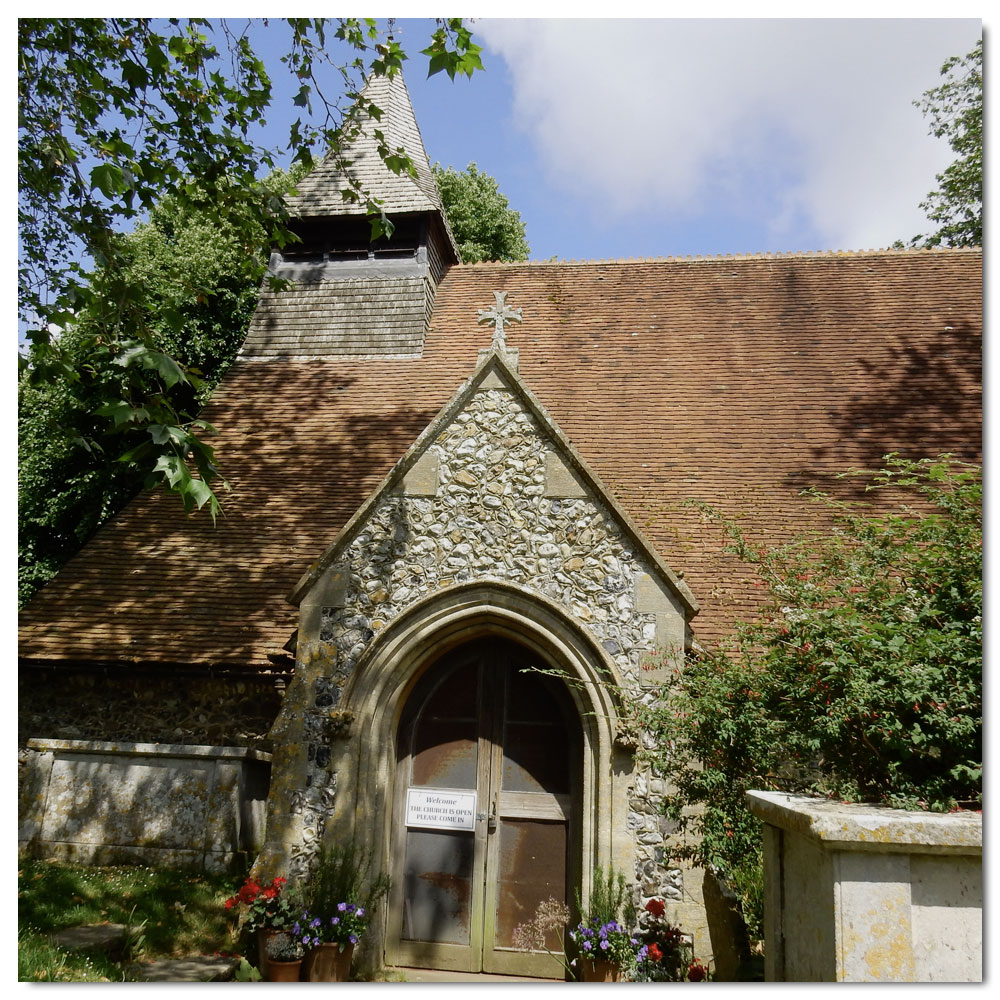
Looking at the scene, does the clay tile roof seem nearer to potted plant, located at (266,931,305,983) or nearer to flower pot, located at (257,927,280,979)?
flower pot, located at (257,927,280,979)

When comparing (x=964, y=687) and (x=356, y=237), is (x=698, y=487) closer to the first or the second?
(x=964, y=687)

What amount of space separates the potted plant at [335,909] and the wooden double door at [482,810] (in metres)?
0.72

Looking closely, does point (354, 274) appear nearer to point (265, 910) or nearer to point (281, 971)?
point (265, 910)

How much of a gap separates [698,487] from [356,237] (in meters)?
7.60

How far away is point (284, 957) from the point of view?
573 cm

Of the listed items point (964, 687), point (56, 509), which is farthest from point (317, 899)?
point (56, 509)

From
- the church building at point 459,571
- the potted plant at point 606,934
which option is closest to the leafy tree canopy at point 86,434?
the church building at point 459,571

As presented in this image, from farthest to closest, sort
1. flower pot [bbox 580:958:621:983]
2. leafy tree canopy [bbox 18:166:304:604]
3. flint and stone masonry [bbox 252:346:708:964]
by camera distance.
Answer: leafy tree canopy [bbox 18:166:304:604]
flint and stone masonry [bbox 252:346:708:964]
flower pot [bbox 580:958:621:983]

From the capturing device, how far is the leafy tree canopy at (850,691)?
3.86 m

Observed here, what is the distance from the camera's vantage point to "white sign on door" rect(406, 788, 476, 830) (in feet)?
23.2

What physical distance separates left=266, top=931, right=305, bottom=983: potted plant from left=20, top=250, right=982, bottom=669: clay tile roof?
9.11 ft

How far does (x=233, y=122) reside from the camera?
25.6ft

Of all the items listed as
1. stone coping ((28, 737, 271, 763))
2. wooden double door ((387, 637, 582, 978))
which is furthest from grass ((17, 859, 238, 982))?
wooden double door ((387, 637, 582, 978))

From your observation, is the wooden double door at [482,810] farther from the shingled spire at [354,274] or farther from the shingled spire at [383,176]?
the shingled spire at [383,176]
